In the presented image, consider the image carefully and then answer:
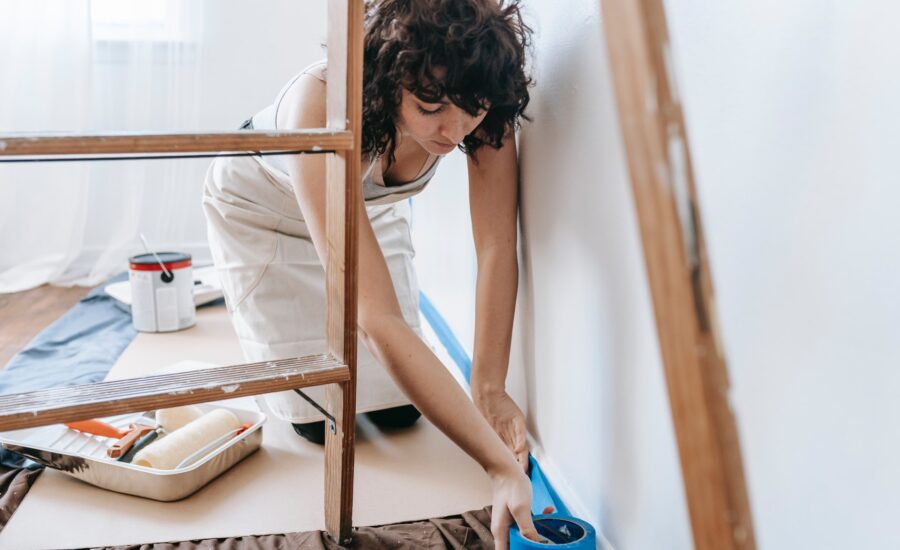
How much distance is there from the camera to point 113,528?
1.34m

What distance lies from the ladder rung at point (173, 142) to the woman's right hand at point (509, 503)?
0.49 metres

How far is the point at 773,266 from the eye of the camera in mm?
744

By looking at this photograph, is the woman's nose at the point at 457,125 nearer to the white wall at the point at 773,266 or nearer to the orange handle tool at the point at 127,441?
the white wall at the point at 773,266

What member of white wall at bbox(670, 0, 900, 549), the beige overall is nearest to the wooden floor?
the beige overall

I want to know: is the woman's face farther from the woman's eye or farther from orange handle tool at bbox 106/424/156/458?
orange handle tool at bbox 106/424/156/458

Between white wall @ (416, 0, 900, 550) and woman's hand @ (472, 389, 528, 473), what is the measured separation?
8.8 inches

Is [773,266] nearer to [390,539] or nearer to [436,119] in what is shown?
[436,119]

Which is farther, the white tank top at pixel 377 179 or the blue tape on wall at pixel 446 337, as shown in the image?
the blue tape on wall at pixel 446 337

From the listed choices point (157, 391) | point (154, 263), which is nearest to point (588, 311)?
point (157, 391)

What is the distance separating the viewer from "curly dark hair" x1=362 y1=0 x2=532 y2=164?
116 cm

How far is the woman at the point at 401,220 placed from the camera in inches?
46.1

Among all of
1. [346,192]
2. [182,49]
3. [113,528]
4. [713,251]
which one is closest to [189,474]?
[113,528]

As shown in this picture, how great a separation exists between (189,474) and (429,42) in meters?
0.81

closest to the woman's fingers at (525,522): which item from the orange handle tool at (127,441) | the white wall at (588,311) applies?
the white wall at (588,311)
